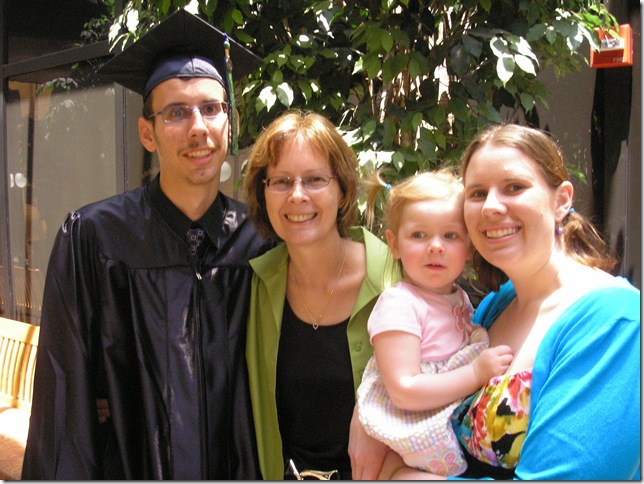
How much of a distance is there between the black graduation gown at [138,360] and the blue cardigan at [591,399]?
0.95m

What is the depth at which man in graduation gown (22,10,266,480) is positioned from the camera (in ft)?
6.19

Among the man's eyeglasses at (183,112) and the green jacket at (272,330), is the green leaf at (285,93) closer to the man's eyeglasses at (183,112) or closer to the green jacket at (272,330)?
the man's eyeglasses at (183,112)

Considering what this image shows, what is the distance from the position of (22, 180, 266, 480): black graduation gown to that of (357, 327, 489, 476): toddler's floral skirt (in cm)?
49

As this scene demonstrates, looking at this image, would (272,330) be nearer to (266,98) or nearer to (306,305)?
(306,305)

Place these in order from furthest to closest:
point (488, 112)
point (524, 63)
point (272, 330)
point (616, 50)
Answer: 1. point (616, 50)
2. point (488, 112)
3. point (524, 63)
4. point (272, 330)

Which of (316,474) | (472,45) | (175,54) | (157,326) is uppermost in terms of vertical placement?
(472,45)

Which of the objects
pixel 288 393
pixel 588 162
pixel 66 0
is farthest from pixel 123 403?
pixel 66 0

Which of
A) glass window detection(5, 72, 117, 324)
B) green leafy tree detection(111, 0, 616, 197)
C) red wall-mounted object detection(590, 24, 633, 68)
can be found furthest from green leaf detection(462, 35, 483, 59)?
glass window detection(5, 72, 117, 324)

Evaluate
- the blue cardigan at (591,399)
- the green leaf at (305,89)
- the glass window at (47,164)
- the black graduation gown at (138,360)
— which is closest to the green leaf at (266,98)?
the green leaf at (305,89)

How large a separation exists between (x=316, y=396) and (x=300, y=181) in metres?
0.61

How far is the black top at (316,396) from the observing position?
1.88 meters

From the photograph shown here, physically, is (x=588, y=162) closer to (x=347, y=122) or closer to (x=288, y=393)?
(x=347, y=122)

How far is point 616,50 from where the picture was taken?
3.36 meters

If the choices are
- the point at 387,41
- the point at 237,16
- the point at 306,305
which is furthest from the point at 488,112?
the point at 306,305
